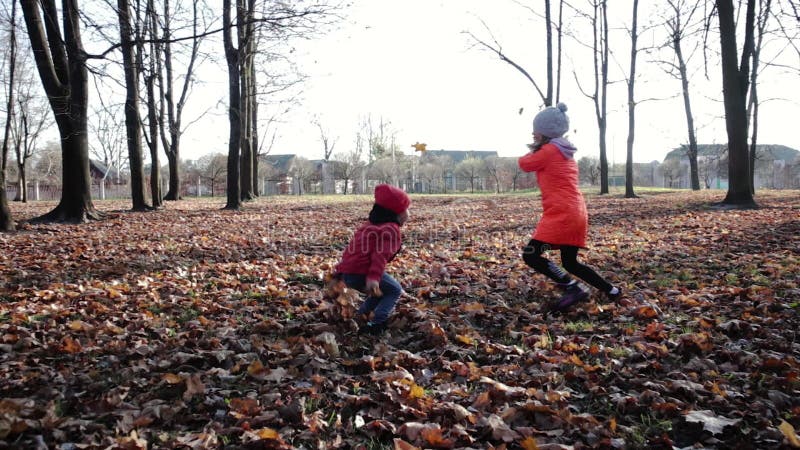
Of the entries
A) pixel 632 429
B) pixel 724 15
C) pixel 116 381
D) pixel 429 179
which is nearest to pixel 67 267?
pixel 116 381

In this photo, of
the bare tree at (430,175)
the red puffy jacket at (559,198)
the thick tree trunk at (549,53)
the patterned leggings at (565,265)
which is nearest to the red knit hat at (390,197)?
the red puffy jacket at (559,198)

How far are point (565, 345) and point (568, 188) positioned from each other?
1.48 m

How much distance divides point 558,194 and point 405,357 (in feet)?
6.83

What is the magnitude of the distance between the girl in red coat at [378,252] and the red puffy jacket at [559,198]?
51.1 inches

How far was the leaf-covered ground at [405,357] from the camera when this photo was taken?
8.69ft

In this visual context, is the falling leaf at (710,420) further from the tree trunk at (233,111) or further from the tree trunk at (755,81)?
the tree trunk at (755,81)

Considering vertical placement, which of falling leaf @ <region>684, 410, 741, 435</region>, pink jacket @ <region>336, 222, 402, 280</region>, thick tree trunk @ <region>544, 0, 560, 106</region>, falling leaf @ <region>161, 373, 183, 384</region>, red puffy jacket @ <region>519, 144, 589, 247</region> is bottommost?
falling leaf @ <region>684, 410, 741, 435</region>

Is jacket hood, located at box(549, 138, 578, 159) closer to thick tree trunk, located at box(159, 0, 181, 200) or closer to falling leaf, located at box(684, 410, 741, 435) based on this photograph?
falling leaf, located at box(684, 410, 741, 435)

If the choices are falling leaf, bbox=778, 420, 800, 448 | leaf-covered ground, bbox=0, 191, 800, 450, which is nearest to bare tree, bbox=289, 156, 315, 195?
A: leaf-covered ground, bbox=0, 191, 800, 450

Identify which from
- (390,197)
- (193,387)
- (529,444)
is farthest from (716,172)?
(193,387)

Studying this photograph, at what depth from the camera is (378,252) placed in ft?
13.2

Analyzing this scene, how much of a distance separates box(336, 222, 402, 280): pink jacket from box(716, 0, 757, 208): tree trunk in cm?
1250

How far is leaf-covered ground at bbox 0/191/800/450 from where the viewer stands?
2.65 m

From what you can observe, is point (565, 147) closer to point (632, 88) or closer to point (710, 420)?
point (710, 420)
